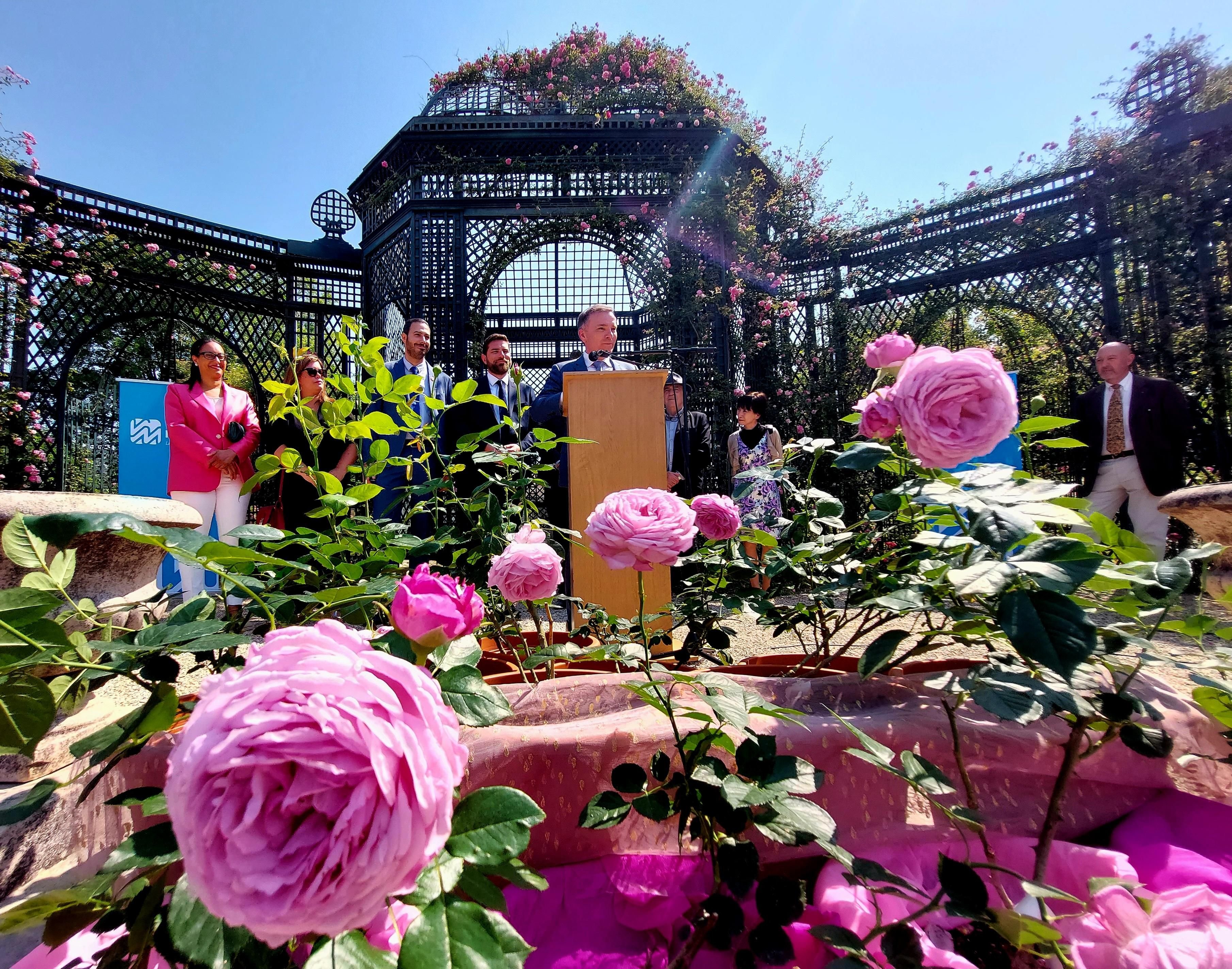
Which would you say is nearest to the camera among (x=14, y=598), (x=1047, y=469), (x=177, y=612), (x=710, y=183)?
(x=14, y=598)

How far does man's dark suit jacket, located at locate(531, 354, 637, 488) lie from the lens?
9.32ft

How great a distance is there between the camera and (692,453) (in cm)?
477

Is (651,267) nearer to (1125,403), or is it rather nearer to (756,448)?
(756,448)

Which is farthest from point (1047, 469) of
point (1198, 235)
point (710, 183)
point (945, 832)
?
point (945, 832)

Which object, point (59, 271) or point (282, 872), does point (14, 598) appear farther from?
point (59, 271)

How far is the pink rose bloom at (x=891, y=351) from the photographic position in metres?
0.99

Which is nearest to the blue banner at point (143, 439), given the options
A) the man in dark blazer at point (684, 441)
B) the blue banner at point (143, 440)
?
the blue banner at point (143, 440)

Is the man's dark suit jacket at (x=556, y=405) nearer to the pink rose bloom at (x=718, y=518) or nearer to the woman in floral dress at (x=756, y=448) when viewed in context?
the pink rose bloom at (x=718, y=518)

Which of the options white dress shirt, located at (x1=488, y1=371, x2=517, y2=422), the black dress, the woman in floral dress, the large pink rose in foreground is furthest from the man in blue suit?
the woman in floral dress

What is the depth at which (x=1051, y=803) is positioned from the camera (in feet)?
1.80

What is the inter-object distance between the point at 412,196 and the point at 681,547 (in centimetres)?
855

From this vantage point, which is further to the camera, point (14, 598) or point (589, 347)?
point (589, 347)

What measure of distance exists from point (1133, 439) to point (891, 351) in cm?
471

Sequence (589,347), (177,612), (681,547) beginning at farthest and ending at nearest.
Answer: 1. (589,347)
2. (681,547)
3. (177,612)
